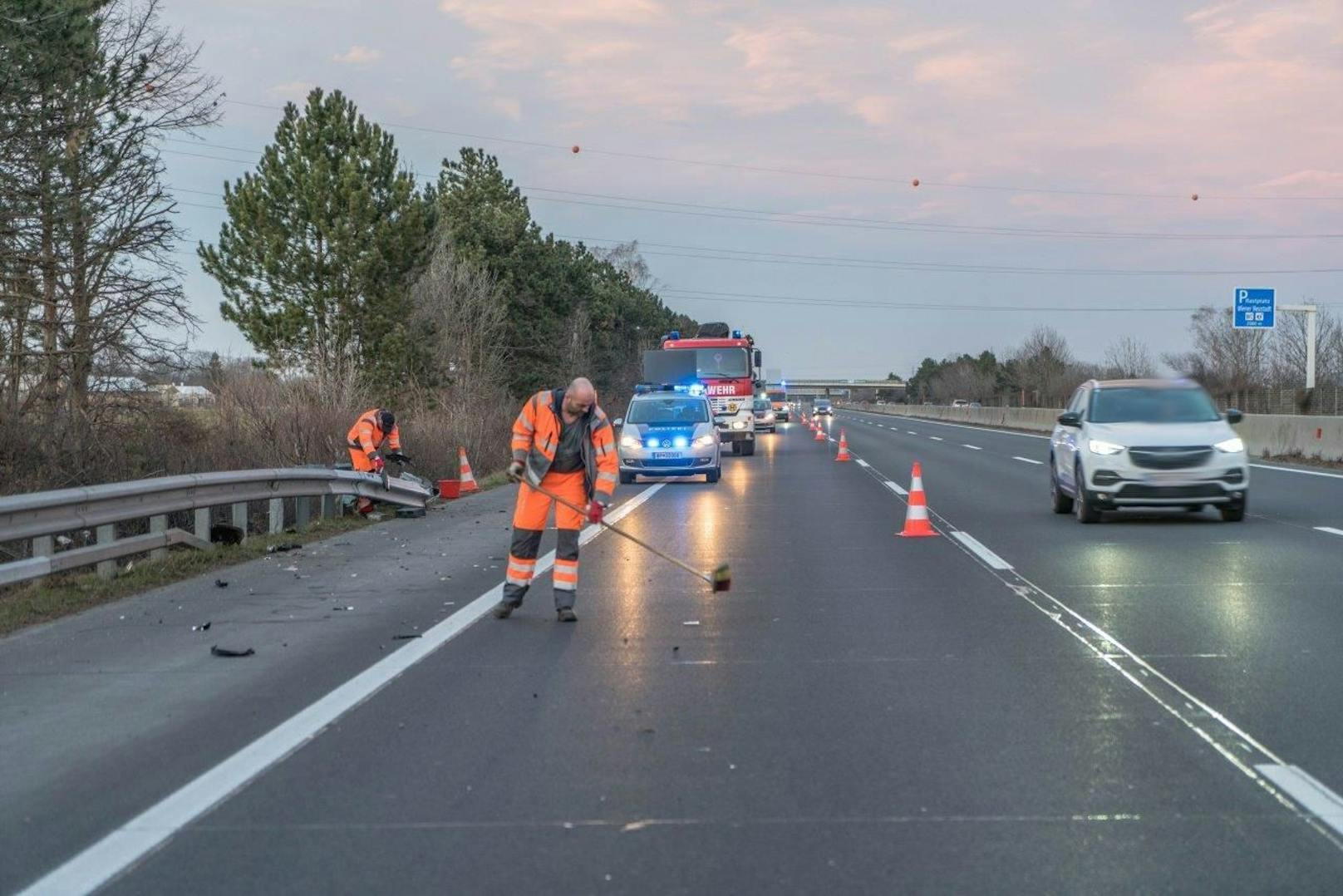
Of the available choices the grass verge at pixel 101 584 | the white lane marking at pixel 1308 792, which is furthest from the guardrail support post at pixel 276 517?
the white lane marking at pixel 1308 792

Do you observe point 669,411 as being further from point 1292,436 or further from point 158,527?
point 158,527

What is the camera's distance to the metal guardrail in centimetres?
1054

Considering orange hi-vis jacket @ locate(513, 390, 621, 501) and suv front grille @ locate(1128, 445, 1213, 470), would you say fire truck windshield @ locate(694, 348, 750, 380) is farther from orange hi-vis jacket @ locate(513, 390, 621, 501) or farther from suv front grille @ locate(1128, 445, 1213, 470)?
orange hi-vis jacket @ locate(513, 390, 621, 501)

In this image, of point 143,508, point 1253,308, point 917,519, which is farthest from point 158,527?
point 1253,308

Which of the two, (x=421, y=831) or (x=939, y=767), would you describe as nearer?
(x=421, y=831)

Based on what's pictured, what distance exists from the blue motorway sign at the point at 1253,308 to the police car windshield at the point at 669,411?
2387 cm

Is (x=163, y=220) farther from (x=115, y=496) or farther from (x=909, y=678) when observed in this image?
(x=909, y=678)

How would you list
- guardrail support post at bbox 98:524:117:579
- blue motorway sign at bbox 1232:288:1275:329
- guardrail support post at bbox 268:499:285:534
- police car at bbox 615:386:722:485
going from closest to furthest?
guardrail support post at bbox 98:524:117:579, guardrail support post at bbox 268:499:285:534, police car at bbox 615:386:722:485, blue motorway sign at bbox 1232:288:1275:329

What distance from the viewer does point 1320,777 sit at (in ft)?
18.8

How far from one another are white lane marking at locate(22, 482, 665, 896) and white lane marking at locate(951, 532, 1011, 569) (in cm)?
584

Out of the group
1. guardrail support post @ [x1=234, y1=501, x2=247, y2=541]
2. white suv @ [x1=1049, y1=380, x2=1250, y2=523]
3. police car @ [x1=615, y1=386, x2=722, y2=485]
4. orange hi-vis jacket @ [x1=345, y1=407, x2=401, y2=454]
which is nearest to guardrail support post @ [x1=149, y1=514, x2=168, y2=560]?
guardrail support post @ [x1=234, y1=501, x2=247, y2=541]

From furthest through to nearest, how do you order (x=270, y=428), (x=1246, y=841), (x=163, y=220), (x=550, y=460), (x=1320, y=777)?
(x=270, y=428)
(x=163, y=220)
(x=550, y=460)
(x=1320, y=777)
(x=1246, y=841)

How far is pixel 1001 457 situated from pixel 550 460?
86.1ft

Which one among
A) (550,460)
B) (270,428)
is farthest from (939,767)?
(270,428)
